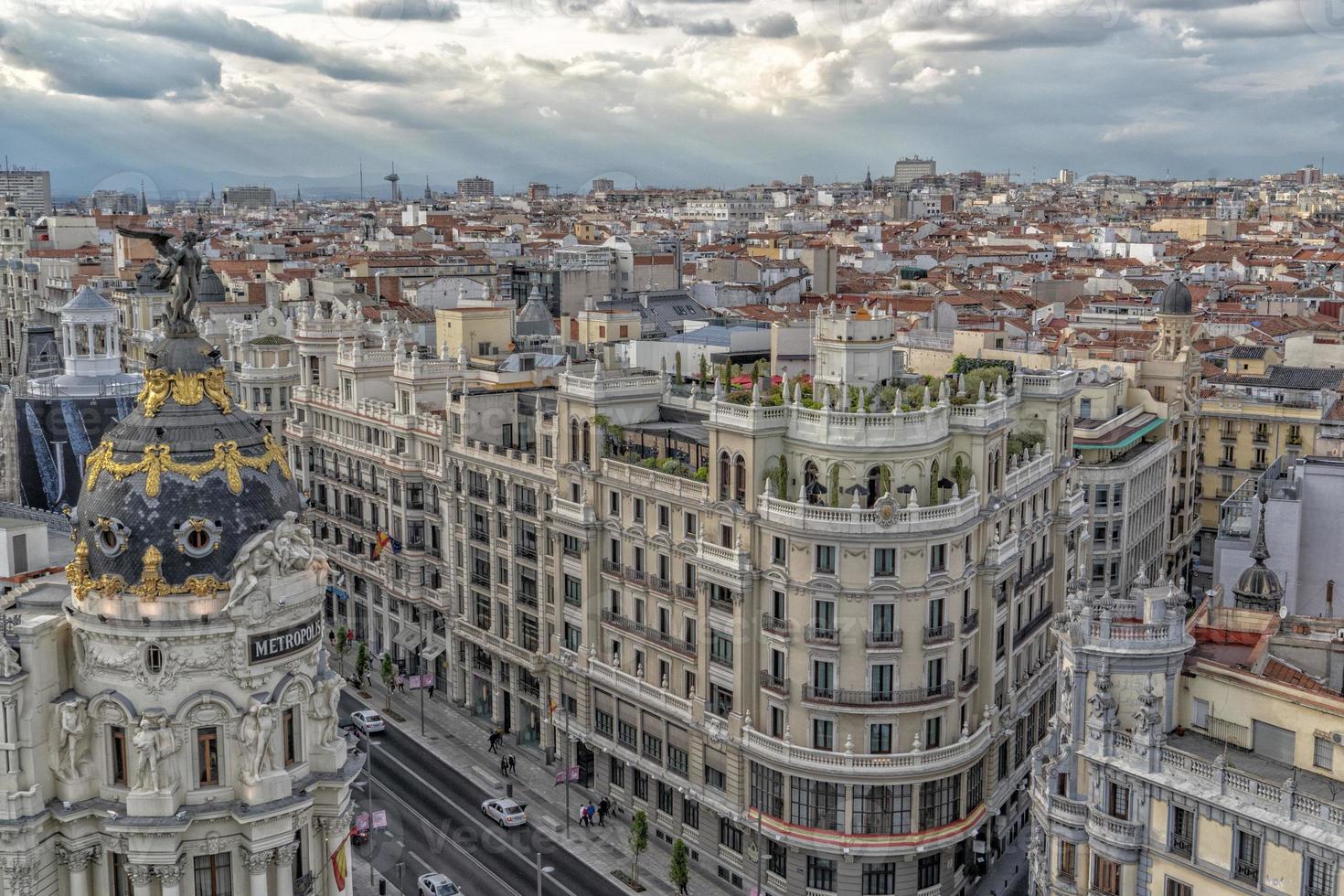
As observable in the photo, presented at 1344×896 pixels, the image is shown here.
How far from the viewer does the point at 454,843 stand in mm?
83250

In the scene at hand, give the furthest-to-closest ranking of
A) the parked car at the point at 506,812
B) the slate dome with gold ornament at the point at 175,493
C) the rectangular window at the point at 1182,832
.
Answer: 1. the parked car at the point at 506,812
2. the rectangular window at the point at 1182,832
3. the slate dome with gold ornament at the point at 175,493

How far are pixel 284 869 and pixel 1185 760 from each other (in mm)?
30941

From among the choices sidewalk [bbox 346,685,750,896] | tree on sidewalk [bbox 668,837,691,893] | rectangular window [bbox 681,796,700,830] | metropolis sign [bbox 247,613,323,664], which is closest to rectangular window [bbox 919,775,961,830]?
sidewalk [bbox 346,685,750,896]

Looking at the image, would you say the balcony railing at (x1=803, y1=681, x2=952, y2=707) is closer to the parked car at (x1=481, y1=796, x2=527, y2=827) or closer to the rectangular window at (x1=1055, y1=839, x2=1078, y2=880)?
the rectangular window at (x1=1055, y1=839, x2=1078, y2=880)

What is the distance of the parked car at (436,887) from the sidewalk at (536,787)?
8.05m

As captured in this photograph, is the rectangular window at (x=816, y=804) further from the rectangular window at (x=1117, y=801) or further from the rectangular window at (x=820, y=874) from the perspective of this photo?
the rectangular window at (x=1117, y=801)

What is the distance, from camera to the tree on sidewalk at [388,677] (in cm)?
10431

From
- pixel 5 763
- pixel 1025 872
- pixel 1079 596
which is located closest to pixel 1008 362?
pixel 1025 872

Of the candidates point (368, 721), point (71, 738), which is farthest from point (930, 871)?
point (71, 738)

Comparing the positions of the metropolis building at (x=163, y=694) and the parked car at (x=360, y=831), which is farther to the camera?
the parked car at (x=360, y=831)

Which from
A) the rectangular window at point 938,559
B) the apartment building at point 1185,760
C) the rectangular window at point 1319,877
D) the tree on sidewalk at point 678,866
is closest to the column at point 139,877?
the apartment building at point 1185,760

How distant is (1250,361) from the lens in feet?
467

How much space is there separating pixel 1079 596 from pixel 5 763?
1512 inches

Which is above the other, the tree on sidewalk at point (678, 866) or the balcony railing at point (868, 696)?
the balcony railing at point (868, 696)
